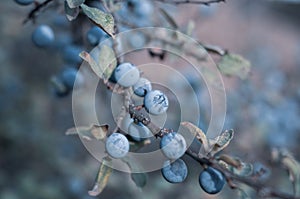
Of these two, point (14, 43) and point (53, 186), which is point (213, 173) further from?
point (14, 43)

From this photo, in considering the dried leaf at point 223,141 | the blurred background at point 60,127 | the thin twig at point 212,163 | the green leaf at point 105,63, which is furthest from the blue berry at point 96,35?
the blurred background at point 60,127

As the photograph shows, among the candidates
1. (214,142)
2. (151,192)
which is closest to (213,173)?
(214,142)

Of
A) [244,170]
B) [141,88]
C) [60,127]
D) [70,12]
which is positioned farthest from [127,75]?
[60,127]

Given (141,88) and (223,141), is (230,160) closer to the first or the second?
(223,141)

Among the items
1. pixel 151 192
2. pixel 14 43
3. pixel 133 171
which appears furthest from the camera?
pixel 14 43

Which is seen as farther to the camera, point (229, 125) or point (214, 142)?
point (229, 125)

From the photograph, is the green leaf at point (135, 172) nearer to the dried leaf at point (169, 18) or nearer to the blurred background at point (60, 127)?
the dried leaf at point (169, 18)
